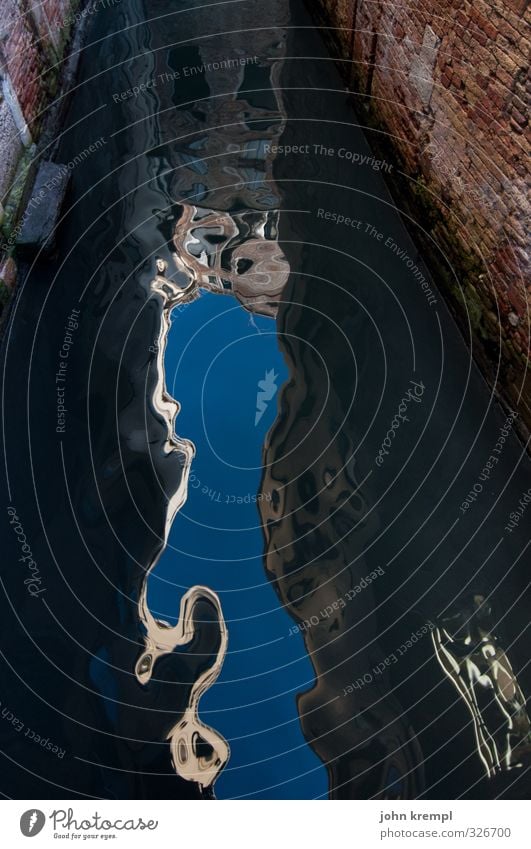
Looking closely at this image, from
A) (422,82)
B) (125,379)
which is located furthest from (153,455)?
(422,82)

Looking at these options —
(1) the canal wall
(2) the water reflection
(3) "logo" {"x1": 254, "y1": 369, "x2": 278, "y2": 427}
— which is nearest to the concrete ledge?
(1) the canal wall

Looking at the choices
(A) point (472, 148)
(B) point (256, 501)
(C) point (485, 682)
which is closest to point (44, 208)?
(B) point (256, 501)

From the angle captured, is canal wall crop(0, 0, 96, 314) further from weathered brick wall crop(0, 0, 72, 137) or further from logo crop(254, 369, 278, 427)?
logo crop(254, 369, 278, 427)

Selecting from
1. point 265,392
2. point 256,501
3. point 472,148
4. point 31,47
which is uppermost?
point 31,47
